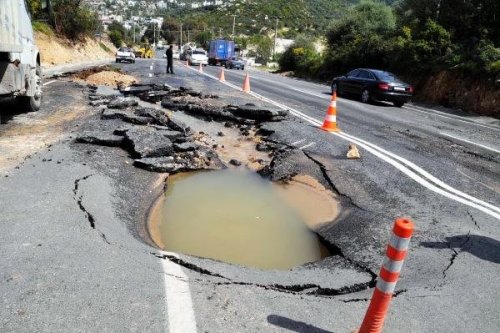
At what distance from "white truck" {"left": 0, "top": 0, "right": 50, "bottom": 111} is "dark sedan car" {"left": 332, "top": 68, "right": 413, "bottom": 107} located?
1169 centimetres

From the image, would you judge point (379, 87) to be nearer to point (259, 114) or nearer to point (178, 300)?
point (259, 114)

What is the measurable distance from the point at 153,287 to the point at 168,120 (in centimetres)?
655

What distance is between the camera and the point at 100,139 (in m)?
7.29

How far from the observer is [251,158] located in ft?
26.6

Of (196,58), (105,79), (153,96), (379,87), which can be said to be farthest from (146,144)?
(196,58)

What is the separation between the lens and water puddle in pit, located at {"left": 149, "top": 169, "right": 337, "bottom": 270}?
475 centimetres

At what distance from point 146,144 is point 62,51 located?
1329 inches

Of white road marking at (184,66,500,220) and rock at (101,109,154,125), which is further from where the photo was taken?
rock at (101,109,154,125)

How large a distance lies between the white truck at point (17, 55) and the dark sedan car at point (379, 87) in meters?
11.7

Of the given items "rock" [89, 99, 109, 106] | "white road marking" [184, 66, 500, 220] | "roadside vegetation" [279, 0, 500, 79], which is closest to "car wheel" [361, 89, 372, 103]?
"roadside vegetation" [279, 0, 500, 79]

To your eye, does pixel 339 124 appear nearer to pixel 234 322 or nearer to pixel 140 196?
pixel 140 196

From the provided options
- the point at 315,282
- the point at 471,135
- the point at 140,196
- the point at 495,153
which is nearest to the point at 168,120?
the point at 140,196

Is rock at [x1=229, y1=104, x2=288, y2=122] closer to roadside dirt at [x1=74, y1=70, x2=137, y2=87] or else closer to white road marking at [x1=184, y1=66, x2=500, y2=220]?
white road marking at [x1=184, y1=66, x2=500, y2=220]

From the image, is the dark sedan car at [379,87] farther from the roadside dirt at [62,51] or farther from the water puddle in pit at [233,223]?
the roadside dirt at [62,51]
